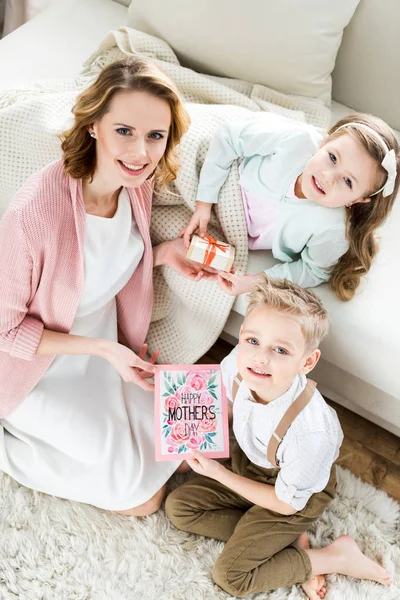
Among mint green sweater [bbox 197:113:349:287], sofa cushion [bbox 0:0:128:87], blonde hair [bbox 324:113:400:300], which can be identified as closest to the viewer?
blonde hair [bbox 324:113:400:300]

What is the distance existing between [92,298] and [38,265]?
0.64 feet

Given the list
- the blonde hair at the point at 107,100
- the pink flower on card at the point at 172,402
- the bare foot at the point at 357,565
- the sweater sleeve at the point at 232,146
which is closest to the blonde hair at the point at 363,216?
the sweater sleeve at the point at 232,146

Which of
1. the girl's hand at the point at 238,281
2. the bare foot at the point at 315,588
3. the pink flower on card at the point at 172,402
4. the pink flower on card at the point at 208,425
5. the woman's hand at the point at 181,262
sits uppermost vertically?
the girl's hand at the point at 238,281

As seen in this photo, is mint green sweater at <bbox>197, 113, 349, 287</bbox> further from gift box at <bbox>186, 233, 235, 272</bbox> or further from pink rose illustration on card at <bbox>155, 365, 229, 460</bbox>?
pink rose illustration on card at <bbox>155, 365, 229, 460</bbox>

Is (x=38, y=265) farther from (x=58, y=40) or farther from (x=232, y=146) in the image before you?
(x=58, y=40)

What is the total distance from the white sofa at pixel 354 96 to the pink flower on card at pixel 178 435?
0.32 m

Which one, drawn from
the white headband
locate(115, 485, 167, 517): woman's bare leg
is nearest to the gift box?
the white headband

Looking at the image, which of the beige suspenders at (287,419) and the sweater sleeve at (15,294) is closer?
the sweater sleeve at (15,294)

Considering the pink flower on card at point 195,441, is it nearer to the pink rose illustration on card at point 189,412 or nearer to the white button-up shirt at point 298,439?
the pink rose illustration on card at point 189,412

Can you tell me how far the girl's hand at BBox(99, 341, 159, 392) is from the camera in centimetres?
141

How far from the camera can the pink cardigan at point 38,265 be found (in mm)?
1216

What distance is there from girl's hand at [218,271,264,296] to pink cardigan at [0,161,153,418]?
0.58 feet

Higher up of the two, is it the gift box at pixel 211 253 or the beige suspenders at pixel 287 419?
the gift box at pixel 211 253

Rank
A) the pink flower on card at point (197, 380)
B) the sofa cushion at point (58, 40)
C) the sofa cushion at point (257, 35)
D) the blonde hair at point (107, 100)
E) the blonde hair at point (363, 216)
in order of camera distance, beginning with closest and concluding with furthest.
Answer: the blonde hair at point (107, 100) → the blonde hair at point (363, 216) → the pink flower on card at point (197, 380) → the sofa cushion at point (257, 35) → the sofa cushion at point (58, 40)
